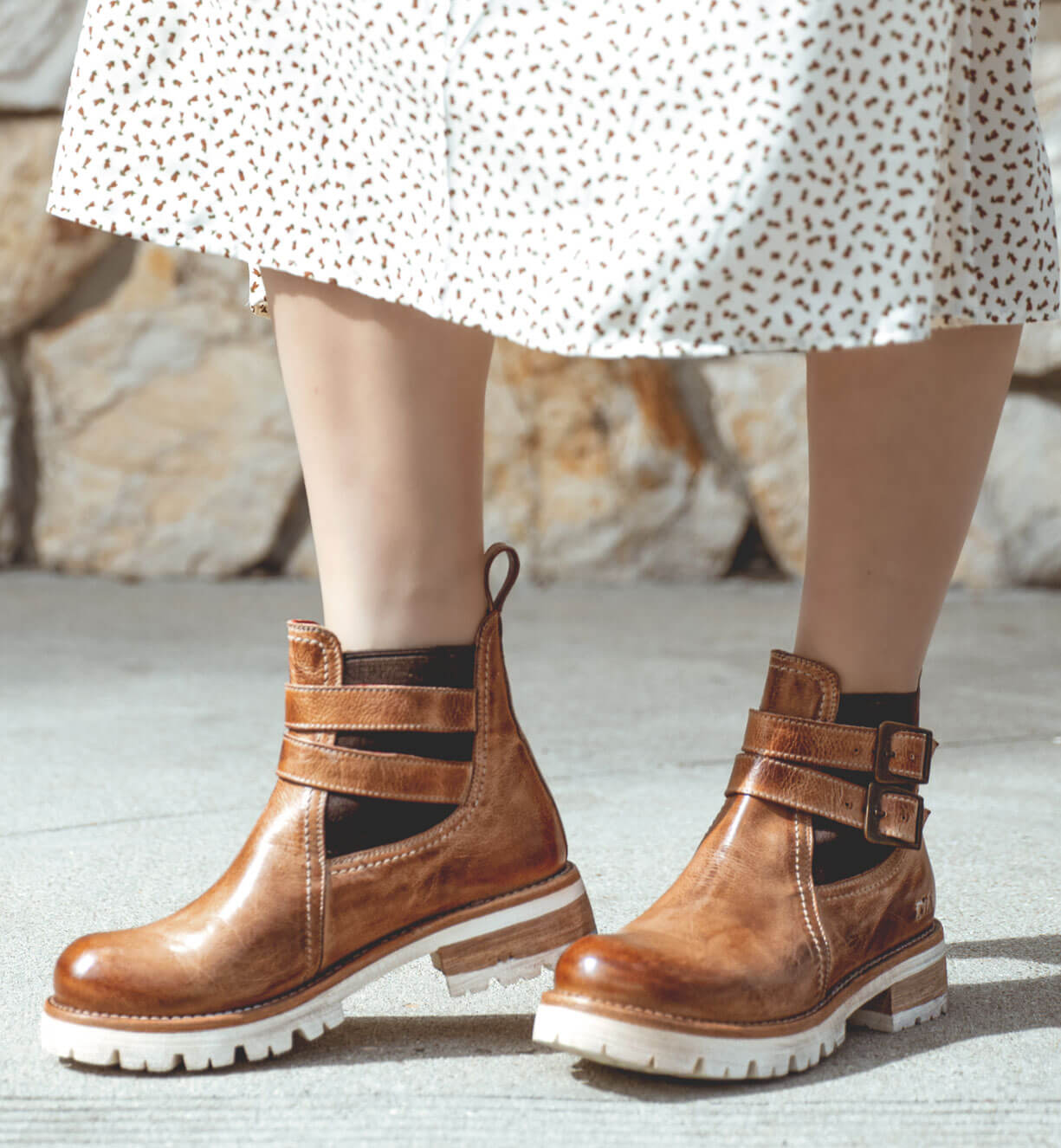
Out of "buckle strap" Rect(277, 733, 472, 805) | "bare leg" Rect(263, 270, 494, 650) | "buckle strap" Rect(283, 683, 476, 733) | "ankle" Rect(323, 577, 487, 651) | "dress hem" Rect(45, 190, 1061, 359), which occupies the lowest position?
"buckle strap" Rect(277, 733, 472, 805)

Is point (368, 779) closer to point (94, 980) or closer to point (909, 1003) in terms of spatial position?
point (94, 980)

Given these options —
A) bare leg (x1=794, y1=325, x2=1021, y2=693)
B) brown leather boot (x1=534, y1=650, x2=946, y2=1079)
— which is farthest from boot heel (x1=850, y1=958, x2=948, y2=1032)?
bare leg (x1=794, y1=325, x2=1021, y2=693)

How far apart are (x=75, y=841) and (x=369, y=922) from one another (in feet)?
1.40

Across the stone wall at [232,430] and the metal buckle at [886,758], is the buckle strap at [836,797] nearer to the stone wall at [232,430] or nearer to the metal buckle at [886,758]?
the metal buckle at [886,758]

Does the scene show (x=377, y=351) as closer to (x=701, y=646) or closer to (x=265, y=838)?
(x=265, y=838)

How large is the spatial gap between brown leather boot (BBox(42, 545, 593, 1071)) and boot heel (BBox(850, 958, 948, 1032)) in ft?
0.45

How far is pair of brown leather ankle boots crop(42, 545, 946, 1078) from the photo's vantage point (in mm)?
605

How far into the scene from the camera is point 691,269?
566 millimetres

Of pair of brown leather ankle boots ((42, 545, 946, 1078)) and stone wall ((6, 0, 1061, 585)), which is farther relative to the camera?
stone wall ((6, 0, 1061, 585))

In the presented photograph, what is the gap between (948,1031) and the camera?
0.68 metres

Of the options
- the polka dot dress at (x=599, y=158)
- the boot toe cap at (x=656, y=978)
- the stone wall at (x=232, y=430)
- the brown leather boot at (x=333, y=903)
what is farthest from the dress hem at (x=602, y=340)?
the stone wall at (x=232, y=430)

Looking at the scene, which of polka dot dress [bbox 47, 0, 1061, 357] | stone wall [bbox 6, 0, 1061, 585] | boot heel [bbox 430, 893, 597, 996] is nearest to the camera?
polka dot dress [bbox 47, 0, 1061, 357]

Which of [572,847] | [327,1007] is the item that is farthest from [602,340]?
[572,847]

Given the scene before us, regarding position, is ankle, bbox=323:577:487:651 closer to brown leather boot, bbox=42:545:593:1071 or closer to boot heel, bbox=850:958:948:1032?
brown leather boot, bbox=42:545:593:1071
